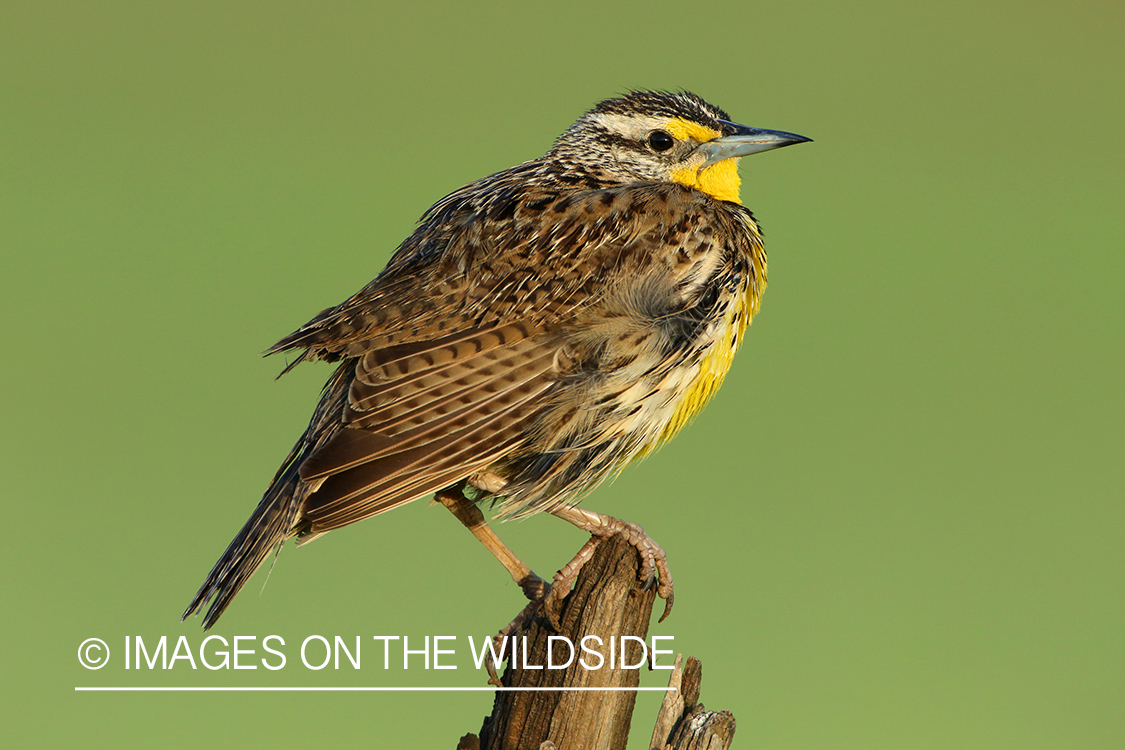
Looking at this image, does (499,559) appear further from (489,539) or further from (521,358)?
(521,358)

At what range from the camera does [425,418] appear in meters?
2.13

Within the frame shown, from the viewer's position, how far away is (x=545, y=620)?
86.0 inches

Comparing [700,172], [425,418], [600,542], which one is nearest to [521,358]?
[425,418]

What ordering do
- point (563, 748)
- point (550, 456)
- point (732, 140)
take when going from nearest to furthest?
point (563, 748)
point (550, 456)
point (732, 140)

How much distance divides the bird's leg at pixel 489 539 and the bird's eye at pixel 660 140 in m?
0.93

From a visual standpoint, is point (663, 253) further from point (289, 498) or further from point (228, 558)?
point (228, 558)

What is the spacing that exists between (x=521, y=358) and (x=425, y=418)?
0.22 m

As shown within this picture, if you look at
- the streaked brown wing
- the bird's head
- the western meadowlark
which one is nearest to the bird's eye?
the bird's head

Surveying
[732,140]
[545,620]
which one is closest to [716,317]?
[732,140]

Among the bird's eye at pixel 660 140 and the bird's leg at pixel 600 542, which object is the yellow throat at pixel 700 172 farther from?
the bird's leg at pixel 600 542

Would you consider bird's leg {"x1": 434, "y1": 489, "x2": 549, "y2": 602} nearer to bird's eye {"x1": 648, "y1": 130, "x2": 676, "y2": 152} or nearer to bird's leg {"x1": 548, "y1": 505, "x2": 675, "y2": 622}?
bird's leg {"x1": 548, "y1": 505, "x2": 675, "y2": 622}

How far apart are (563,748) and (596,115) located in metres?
1.49

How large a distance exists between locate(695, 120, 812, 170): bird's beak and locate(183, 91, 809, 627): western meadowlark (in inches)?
5.7

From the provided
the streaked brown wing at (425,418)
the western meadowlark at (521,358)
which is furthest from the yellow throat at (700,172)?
the streaked brown wing at (425,418)
